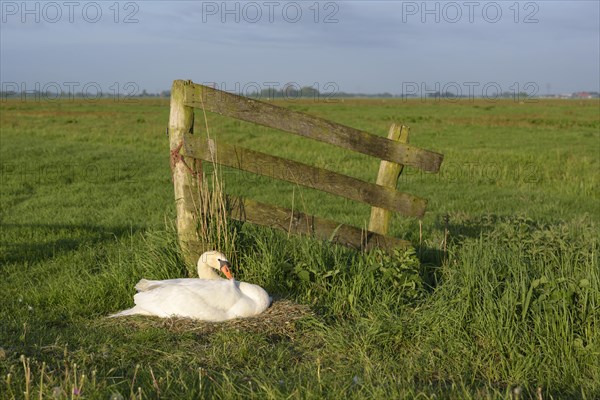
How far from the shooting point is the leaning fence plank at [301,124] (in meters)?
6.79

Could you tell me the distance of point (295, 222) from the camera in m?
7.11

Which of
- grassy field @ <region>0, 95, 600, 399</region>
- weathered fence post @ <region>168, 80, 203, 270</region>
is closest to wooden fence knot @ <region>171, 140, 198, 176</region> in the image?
weathered fence post @ <region>168, 80, 203, 270</region>

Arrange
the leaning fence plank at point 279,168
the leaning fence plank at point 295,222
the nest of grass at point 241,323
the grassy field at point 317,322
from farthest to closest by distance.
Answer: the leaning fence plank at point 295,222 < the leaning fence plank at point 279,168 < the nest of grass at point 241,323 < the grassy field at point 317,322

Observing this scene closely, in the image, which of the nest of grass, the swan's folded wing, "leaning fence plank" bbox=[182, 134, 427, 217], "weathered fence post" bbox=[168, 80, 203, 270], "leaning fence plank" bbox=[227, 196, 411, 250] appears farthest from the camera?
"leaning fence plank" bbox=[227, 196, 411, 250]

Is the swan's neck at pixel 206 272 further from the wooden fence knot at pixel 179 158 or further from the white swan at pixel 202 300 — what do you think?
the wooden fence knot at pixel 179 158

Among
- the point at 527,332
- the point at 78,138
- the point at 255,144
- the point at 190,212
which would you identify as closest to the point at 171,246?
the point at 190,212

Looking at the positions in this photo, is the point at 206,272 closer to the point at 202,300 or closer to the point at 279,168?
the point at 202,300

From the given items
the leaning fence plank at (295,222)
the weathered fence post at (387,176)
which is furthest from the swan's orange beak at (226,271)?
the weathered fence post at (387,176)

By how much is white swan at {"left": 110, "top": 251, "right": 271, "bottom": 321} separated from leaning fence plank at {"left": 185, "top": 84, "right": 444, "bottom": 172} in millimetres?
1682

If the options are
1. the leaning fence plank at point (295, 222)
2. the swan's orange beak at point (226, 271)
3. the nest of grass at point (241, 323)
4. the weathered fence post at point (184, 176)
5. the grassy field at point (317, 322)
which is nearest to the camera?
the grassy field at point (317, 322)

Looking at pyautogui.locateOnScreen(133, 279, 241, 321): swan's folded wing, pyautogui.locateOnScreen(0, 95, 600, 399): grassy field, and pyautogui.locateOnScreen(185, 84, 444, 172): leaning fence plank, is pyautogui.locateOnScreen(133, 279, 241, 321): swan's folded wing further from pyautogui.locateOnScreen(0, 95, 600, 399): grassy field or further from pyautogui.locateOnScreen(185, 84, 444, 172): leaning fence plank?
pyautogui.locateOnScreen(185, 84, 444, 172): leaning fence plank

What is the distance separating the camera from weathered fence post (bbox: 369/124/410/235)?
24.7 feet

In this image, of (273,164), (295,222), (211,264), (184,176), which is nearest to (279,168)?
(273,164)

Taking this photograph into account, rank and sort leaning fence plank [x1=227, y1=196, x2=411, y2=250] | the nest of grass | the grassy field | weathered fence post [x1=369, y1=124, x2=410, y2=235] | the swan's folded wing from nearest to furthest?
the grassy field, the nest of grass, the swan's folded wing, leaning fence plank [x1=227, y1=196, x2=411, y2=250], weathered fence post [x1=369, y1=124, x2=410, y2=235]
